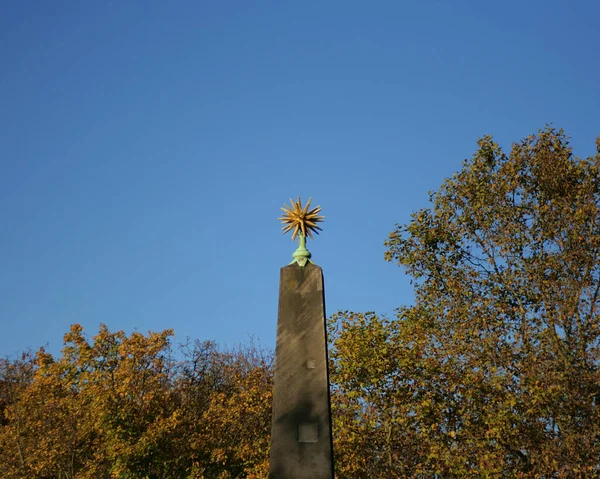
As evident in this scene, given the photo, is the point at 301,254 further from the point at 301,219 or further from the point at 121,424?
the point at 121,424

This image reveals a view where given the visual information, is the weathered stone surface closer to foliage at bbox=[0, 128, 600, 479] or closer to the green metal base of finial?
the green metal base of finial

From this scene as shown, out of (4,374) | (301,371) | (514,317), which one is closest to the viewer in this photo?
(301,371)

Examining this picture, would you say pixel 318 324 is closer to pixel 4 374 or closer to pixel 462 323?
pixel 462 323

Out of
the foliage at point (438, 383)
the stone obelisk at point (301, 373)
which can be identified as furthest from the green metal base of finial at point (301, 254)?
the foliage at point (438, 383)

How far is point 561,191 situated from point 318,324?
1511 centimetres

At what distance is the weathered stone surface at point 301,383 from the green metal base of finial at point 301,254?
99 millimetres

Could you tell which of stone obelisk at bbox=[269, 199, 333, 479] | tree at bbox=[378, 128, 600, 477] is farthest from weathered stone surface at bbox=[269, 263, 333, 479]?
tree at bbox=[378, 128, 600, 477]

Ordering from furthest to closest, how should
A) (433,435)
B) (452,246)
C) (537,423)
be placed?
(452,246)
(433,435)
(537,423)

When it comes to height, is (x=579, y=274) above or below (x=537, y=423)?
above

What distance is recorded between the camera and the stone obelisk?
9008 mm

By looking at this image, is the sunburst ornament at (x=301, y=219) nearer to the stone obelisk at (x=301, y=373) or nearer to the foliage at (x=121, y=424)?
the stone obelisk at (x=301, y=373)

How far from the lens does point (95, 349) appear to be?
24.5 meters

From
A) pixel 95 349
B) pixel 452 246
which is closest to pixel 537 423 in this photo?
pixel 452 246

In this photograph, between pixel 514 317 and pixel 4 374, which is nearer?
pixel 514 317
